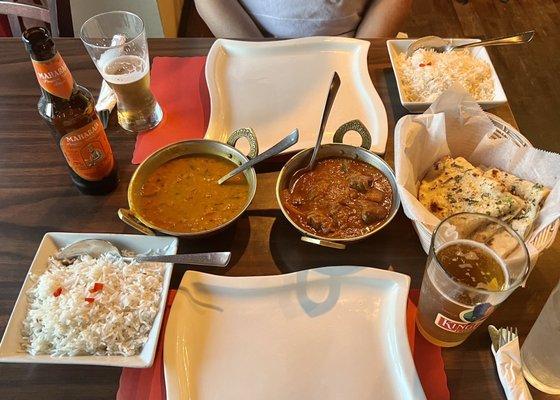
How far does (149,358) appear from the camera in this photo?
102 cm

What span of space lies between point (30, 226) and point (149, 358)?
591 mm

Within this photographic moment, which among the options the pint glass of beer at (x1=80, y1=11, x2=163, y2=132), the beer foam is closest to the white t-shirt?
the pint glass of beer at (x1=80, y1=11, x2=163, y2=132)

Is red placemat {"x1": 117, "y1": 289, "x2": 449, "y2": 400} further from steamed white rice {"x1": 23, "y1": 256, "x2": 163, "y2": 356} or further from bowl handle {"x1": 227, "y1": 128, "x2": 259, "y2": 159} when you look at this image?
bowl handle {"x1": 227, "y1": 128, "x2": 259, "y2": 159}

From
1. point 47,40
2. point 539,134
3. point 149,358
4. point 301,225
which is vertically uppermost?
point 47,40

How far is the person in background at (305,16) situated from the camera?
6.96ft

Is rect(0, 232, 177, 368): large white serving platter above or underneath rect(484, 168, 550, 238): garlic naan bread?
underneath

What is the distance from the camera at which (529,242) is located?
3.74 ft

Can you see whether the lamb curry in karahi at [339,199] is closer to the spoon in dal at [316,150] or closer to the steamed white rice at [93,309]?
the spoon in dal at [316,150]

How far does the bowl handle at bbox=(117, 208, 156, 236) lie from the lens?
48.3 inches

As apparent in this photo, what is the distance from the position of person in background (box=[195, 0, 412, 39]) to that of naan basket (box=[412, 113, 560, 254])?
908 mm

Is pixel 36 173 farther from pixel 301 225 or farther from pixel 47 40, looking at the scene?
pixel 301 225

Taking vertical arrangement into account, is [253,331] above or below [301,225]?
below

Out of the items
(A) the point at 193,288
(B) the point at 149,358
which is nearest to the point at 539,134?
(A) the point at 193,288

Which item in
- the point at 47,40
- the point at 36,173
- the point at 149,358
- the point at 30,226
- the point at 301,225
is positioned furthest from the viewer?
the point at 36,173
